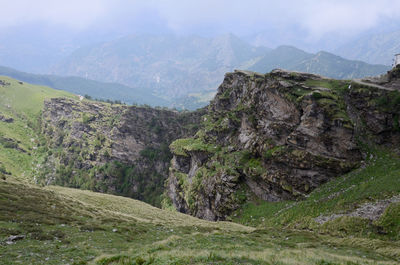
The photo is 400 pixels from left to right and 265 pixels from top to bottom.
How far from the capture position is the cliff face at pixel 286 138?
61312 millimetres

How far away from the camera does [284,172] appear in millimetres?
69000

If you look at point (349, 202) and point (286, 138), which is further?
point (286, 138)

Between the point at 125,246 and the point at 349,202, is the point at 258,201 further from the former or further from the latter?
the point at 125,246

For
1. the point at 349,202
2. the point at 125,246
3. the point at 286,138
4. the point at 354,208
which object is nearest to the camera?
the point at 125,246

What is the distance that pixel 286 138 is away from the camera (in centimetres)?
7238

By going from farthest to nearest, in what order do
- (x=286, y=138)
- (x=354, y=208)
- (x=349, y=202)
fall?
(x=286, y=138) → (x=349, y=202) → (x=354, y=208)

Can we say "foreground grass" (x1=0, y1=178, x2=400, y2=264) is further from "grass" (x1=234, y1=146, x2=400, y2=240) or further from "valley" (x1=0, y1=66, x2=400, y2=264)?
"grass" (x1=234, y1=146, x2=400, y2=240)

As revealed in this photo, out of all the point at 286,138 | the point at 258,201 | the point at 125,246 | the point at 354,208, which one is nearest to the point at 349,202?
the point at 354,208

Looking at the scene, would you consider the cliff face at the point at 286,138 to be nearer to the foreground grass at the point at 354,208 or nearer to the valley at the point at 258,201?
the valley at the point at 258,201

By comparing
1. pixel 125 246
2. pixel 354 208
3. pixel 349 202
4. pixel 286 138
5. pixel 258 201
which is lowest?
pixel 258 201

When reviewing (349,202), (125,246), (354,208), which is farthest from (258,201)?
(125,246)

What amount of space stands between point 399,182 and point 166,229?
39781 millimetres

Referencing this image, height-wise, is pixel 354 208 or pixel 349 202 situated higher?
pixel 349 202

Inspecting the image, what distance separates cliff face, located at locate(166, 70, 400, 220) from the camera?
201ft
